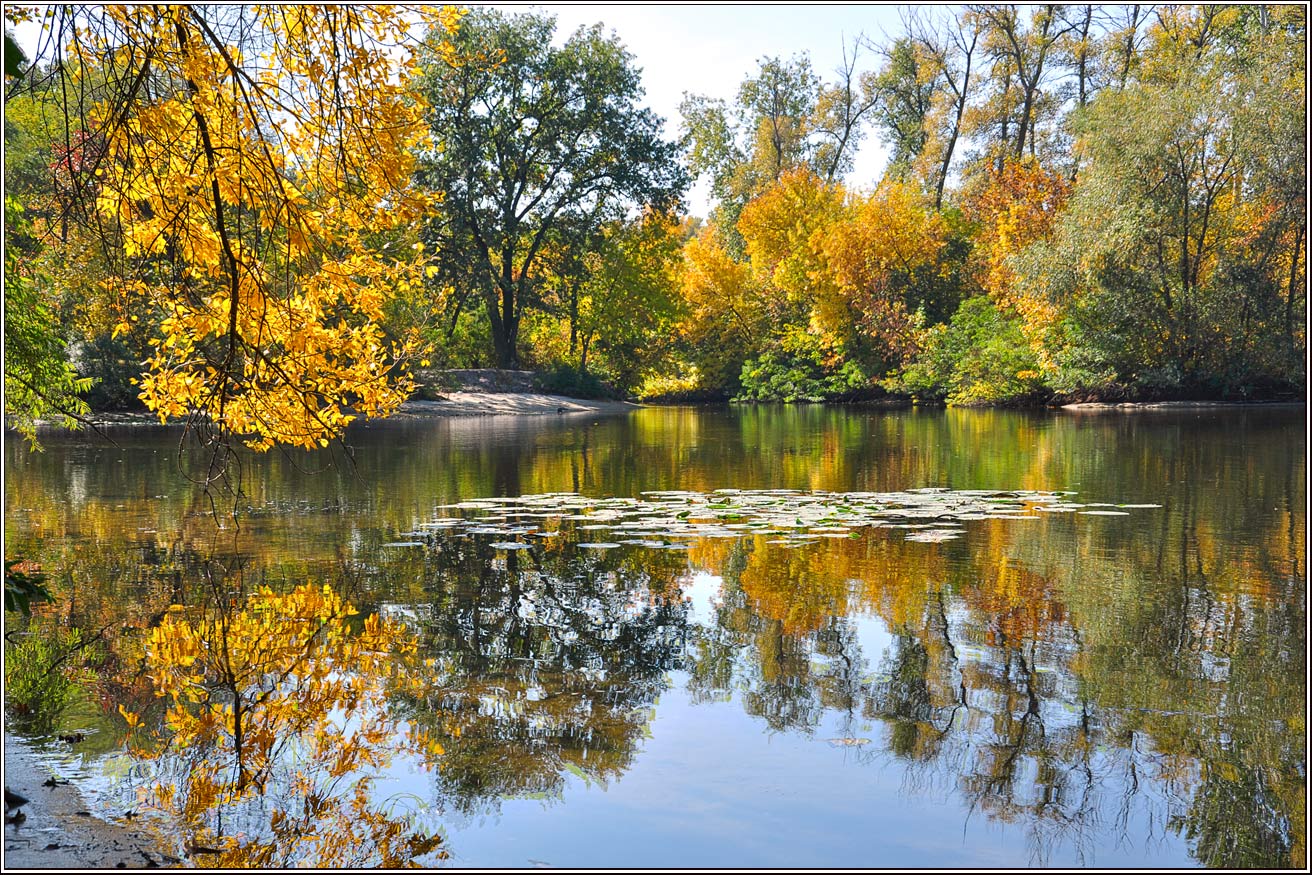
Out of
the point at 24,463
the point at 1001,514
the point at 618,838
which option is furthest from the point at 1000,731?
the point at 24,463

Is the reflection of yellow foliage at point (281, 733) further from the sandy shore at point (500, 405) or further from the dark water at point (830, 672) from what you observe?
the sandy shore at point (500, 405)

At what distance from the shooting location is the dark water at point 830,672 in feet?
12.7

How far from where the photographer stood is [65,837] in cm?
367

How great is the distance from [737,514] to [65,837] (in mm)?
8140

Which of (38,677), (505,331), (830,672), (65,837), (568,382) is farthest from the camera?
(505,331)

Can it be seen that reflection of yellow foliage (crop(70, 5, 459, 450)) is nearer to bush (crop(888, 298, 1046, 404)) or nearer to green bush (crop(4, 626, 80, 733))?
green bush (crop(4, 626, 80, 733))

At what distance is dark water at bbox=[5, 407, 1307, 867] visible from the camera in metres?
3.86

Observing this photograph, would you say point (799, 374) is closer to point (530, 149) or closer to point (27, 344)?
point (530, 149)

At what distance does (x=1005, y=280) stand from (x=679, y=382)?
16162 millimetres

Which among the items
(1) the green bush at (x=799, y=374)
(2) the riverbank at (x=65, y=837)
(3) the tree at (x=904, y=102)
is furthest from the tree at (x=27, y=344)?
(3) the tree at (x=904, y=102)

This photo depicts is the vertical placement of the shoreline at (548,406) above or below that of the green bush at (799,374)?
below

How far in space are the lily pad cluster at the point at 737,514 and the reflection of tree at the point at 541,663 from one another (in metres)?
1.19

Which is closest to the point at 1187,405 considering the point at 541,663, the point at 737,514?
the point at 737,514

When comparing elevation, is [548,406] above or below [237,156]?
below
